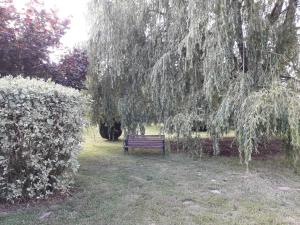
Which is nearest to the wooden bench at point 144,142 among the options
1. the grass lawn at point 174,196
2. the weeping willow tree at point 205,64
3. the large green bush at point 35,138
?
the weeping willow tree at point 205,64

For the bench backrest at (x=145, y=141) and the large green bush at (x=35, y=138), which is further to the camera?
the bench backrest at (x=145, y=141)

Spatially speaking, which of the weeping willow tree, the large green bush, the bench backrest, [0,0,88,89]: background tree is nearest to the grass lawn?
the large green bush

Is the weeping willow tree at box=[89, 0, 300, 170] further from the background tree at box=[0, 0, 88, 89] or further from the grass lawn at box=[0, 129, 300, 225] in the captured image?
the background tree at box=[0, 0, 88, 89]

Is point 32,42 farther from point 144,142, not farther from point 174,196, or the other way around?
point 174,196

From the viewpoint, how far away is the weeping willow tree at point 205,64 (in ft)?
18.1

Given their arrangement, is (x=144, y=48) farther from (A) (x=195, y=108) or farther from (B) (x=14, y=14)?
(B) (x=14, y=14)

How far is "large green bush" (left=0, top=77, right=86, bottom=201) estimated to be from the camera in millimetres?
3686

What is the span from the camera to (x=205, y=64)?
19.2 feet

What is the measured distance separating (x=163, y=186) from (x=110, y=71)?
3785mm

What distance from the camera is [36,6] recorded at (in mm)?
6008

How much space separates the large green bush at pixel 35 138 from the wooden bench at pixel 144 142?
3.52 meters

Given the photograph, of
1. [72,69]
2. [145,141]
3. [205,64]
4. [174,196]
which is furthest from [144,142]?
[174,196]

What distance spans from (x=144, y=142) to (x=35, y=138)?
4.20m

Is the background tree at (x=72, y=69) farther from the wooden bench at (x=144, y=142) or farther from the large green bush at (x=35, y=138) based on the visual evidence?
the large green bush at (x=35, y=138)
